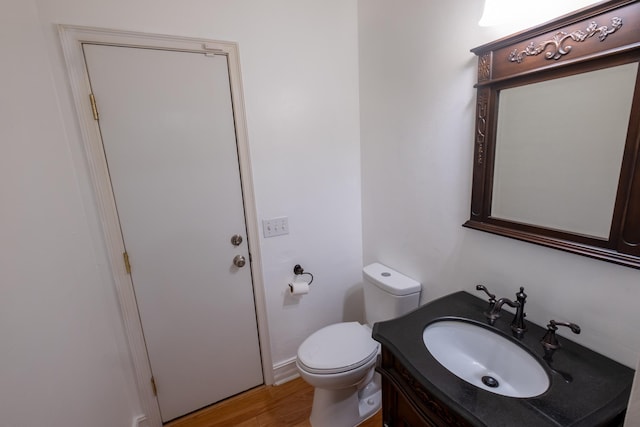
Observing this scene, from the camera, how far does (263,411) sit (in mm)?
1721

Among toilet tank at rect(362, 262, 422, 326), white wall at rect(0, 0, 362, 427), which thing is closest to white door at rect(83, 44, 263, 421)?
white wall at rect(0, 0, 362, 427)

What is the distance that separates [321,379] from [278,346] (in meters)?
0.60

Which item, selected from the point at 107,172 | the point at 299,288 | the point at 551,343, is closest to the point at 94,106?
the point at 107,172

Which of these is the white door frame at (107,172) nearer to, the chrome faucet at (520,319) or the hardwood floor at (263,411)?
the hardwood floor at (263,411)

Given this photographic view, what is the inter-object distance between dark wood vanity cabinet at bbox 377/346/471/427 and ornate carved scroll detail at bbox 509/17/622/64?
1142mm

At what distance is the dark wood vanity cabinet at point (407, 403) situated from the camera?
82 cm

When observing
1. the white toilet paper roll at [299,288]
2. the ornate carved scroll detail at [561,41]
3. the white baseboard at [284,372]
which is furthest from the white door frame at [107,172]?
the ornate carved scroll detail at [561,41]

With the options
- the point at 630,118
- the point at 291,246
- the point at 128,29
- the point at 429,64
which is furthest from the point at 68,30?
the point at 630,118

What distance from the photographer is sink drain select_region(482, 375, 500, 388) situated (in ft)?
3.24

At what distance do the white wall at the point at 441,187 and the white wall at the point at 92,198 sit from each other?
8.5 inches

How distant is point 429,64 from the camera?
134cm

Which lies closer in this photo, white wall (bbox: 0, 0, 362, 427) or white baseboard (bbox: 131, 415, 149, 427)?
white wall (bbox: 0, 0, 362, 427)

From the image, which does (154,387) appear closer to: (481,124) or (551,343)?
(551,343)

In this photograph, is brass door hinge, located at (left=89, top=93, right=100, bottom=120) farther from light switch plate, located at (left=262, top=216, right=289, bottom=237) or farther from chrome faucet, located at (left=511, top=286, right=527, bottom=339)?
chrome faucet, located at (left=511, top=286, right=527, bottom=339)
